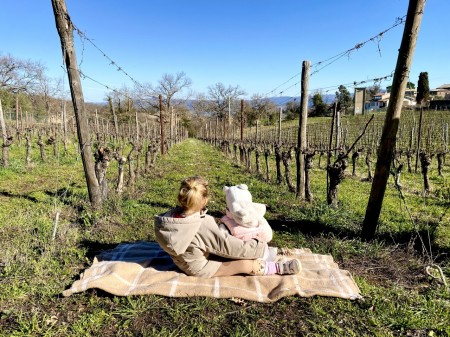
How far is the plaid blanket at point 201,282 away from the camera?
3.03 metres

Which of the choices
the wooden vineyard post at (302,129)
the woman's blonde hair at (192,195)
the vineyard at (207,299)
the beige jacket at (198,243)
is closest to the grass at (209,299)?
the vineyard at (207,299)

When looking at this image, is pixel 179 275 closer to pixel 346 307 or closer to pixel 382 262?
pixel 346 307

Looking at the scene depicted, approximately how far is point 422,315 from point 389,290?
16.5 inches

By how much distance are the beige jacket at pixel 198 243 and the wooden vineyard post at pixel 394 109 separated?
6.76 feet

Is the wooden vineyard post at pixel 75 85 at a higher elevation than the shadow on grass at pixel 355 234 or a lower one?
higher

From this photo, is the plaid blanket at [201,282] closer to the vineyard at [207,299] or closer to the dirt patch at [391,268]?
the vineyard at [207,299]

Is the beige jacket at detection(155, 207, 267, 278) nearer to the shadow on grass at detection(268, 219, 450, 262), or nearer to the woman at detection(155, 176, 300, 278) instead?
the woman at detection(155, 176, 300, 278)

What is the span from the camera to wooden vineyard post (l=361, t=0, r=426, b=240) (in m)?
3.81

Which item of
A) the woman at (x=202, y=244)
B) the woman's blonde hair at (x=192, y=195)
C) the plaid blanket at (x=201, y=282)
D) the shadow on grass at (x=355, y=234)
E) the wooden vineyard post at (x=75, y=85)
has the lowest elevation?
the shadow on grass at (x=355, y=234)

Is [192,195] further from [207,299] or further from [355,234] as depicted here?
[355,234]

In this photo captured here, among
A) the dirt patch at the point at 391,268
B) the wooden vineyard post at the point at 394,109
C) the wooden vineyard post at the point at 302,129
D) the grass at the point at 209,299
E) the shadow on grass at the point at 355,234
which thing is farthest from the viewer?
the wooden vineyard post at the point at 302,129

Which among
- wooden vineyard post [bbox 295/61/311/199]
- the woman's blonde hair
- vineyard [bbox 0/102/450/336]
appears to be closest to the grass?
vineyard [bbox 0/102/450/336]

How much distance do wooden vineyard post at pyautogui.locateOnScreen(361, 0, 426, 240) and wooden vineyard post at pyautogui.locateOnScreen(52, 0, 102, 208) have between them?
4737 millimetres

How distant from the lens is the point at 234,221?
3385 millimetres
